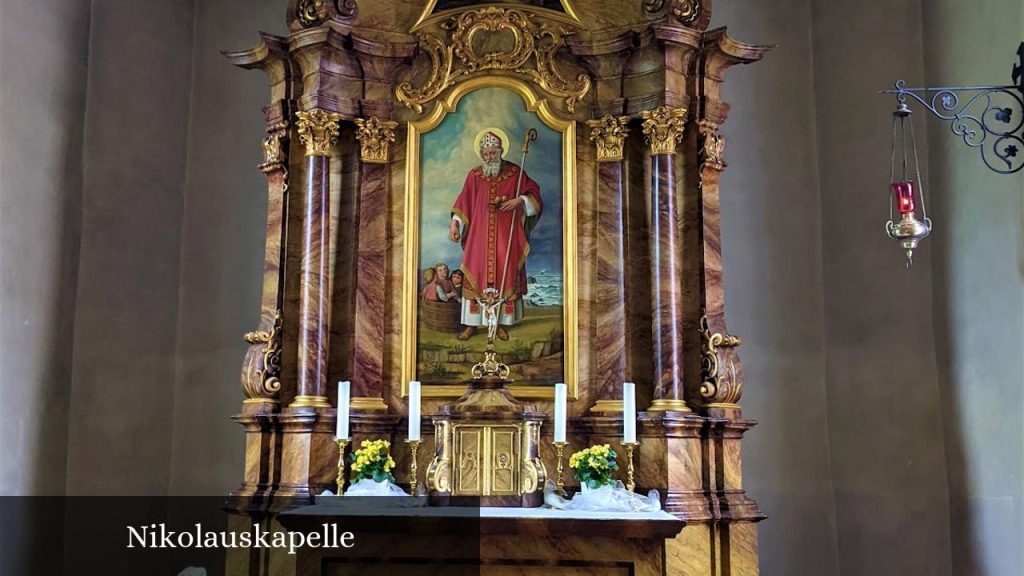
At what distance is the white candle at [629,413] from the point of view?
7.06 meters

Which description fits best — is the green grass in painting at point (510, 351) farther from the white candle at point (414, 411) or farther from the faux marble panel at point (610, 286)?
the white candle at point (414, 411)

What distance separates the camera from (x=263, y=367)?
25.8ft

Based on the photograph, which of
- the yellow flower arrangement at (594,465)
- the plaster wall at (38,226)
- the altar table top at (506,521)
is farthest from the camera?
the plaster wall at (38,226)

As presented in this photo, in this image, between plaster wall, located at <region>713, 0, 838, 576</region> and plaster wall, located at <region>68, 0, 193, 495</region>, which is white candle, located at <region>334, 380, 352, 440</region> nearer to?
Answer: plaster wall, located at <region>68, 0, 193, 495</region>

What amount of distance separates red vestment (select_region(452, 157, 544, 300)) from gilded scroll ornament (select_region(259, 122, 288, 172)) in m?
1.37

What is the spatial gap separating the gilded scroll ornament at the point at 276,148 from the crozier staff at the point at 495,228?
1363 millimetres

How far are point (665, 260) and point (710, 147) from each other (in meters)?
0.92

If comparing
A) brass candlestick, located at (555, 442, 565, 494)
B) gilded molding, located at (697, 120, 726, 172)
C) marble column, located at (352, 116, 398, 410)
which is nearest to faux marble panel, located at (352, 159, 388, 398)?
marble column, located at (352, 116, 398, 410)

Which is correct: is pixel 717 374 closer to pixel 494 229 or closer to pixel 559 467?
pixel 559 467

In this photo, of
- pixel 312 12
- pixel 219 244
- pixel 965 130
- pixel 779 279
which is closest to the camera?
pixel 965 130

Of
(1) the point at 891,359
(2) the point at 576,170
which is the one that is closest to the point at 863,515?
(1) the point at 891,359

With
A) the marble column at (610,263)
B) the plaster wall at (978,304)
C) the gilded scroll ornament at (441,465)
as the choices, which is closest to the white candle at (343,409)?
the gilded scroll ornament at (441,465)

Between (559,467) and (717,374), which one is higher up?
(717,374)

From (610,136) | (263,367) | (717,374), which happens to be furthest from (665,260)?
(263,367)
